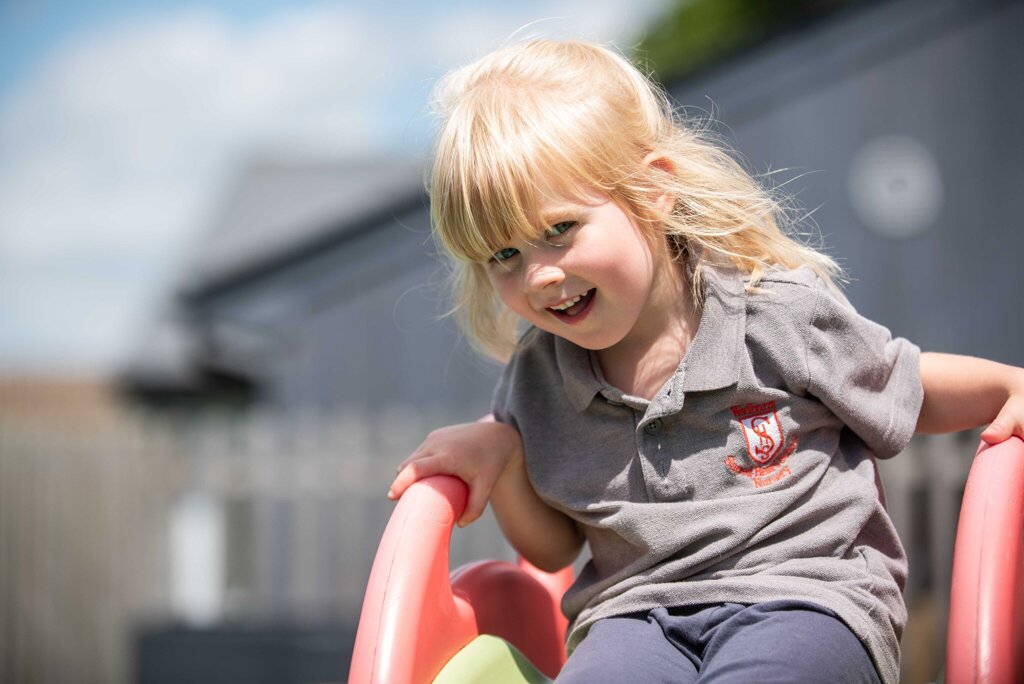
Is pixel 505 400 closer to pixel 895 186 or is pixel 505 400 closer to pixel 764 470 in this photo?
pixel 764 470

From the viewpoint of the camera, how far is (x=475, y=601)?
6.01 ft

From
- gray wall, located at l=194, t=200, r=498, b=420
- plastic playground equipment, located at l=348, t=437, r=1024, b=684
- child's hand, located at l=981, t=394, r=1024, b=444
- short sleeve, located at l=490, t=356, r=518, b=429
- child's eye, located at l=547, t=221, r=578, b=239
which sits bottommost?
plastic playground equipment, located at l=348, t=437, r=1024, b=684

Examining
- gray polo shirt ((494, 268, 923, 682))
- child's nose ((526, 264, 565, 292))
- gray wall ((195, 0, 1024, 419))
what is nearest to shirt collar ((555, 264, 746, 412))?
gray polo shirt ((494, 268, 923, 682))

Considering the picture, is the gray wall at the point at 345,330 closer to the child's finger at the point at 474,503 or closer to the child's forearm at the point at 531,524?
the child's forearm at the point at 531,524

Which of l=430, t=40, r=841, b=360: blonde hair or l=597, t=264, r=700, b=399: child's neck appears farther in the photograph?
l=597, t=264, r=700, b=399: child's neck

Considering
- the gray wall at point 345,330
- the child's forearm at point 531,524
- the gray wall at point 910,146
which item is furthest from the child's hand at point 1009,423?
the gray wall at point 345,330

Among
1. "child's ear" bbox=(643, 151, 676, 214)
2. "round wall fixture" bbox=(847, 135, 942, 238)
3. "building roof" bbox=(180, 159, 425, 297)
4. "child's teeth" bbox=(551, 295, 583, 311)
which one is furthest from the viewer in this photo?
"building roof" bbox=(180, 159, 425, 297)

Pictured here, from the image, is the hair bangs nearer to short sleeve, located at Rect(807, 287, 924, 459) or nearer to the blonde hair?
the blonde hair

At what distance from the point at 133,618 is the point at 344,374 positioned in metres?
2.62

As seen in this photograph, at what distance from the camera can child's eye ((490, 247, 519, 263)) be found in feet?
5.32

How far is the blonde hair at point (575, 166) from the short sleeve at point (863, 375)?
14 centimetres

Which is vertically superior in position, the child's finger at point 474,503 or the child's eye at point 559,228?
the child's eye at point 559,228

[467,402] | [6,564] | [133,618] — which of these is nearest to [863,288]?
[467,402]

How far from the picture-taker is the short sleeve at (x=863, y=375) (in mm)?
1625
